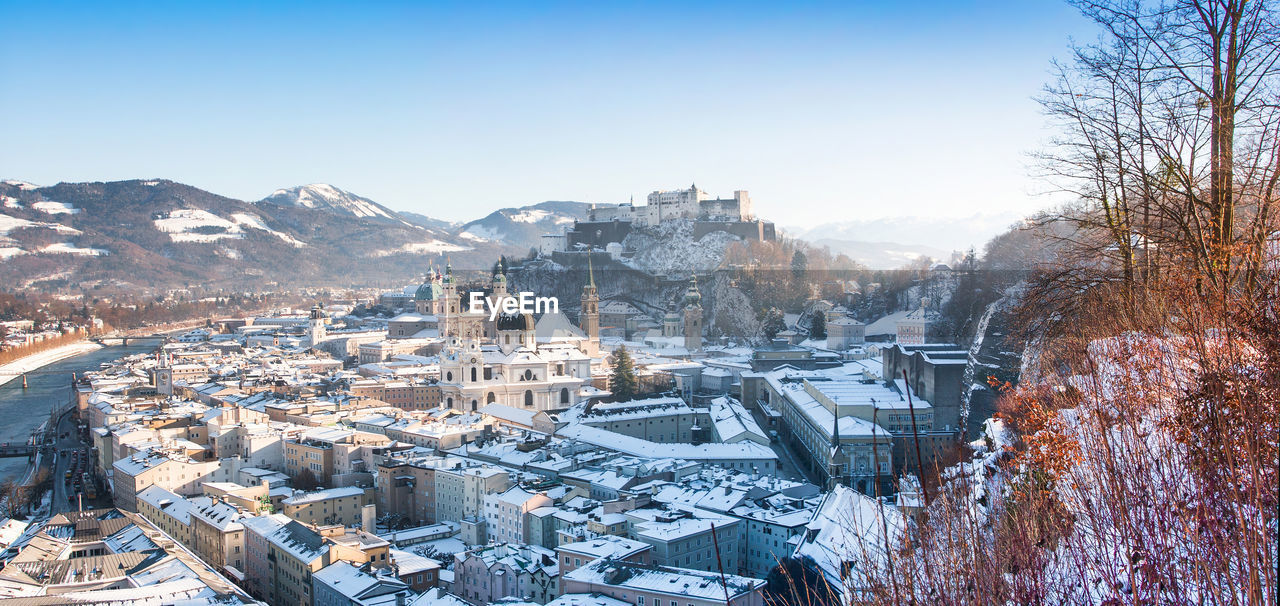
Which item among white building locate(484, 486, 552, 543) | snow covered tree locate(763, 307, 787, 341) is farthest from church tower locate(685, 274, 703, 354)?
white building locate(484, 486, 552, 543)

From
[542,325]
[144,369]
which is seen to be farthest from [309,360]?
[542,325]

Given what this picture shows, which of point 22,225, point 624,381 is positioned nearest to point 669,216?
point 624,381

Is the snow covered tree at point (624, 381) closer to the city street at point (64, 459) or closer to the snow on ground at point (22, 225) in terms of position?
the city street at point (64, 459)

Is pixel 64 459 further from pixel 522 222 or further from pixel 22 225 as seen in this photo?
pixel 522 222

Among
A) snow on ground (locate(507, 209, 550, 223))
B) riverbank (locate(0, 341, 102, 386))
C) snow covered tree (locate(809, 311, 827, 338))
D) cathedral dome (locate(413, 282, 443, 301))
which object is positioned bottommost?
riverbank (locate(0, 341, 102, 386))

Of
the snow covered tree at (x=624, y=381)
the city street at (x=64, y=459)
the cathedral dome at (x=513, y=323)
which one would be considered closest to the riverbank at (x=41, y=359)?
the city street at (x=64, y=459)

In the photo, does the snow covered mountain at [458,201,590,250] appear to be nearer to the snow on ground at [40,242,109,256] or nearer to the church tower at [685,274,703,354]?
the snow on ground at [40,242,109,256]
